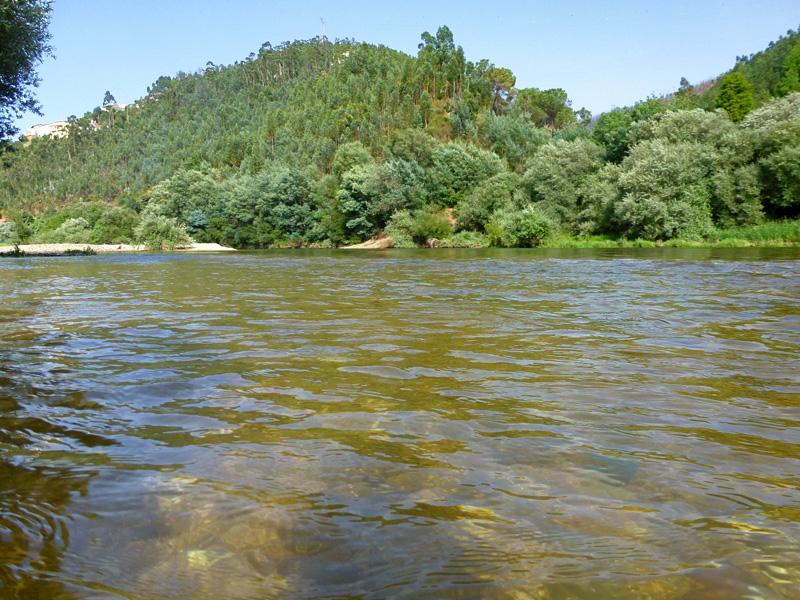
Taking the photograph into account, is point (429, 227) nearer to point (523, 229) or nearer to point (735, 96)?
point (523, 229)

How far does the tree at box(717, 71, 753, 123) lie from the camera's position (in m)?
88.2

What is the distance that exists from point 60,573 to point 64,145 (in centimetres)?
21107

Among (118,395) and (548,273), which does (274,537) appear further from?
(548,273)

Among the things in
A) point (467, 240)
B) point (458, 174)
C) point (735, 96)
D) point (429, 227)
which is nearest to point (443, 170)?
point (458, 174)

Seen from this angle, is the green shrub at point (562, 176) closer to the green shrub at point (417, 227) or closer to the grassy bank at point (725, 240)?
the grassy bank at point (725, 240)

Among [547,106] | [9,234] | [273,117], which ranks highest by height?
[547,106]

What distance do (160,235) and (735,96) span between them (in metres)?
85.7

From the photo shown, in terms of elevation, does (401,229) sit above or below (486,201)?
below

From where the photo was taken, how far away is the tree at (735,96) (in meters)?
88.2

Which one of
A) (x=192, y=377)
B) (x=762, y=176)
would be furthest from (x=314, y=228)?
(x=192, y=377)

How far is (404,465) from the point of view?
140 inches

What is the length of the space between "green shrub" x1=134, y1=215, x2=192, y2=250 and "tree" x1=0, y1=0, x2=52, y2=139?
37480 mm

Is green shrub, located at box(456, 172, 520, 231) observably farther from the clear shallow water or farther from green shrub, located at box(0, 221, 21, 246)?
green shrub, located at box(0, 221, 21, 246)

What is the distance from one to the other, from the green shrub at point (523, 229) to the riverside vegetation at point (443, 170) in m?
0.17
